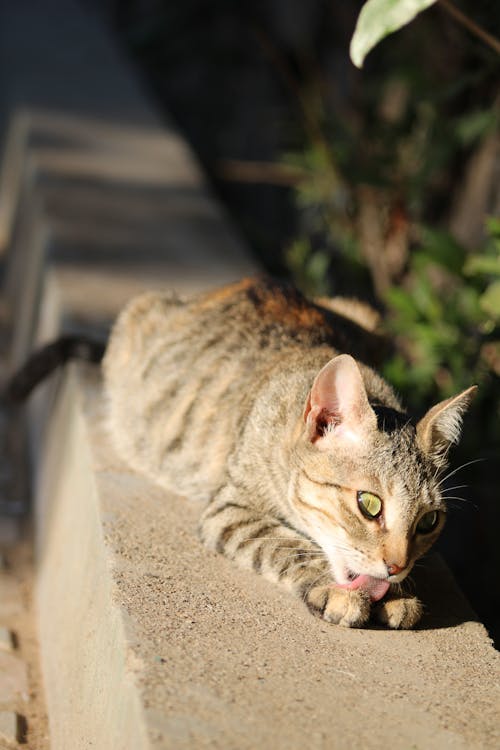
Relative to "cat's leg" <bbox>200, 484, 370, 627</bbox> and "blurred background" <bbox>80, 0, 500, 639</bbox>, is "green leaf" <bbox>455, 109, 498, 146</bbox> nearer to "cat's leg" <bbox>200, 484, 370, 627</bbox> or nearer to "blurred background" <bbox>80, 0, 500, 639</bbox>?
"blurred background" <bbox>80, 0, 500, 639</bbox>

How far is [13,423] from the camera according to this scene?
521 centimetres

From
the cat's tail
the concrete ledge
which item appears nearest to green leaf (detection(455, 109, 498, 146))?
the cat's tail

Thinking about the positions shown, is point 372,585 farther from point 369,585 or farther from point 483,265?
point 483,265

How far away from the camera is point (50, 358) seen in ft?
14.0

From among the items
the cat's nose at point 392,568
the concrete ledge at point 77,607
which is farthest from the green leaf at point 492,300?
the concrete ledge at point 77,607

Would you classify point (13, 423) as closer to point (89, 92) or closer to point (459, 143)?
point (459, 143)

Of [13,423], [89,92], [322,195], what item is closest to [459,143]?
[322,195]

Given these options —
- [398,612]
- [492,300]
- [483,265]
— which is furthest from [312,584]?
[483,265]

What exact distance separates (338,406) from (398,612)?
586mm

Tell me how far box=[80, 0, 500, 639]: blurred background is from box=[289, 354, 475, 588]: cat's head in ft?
0.47

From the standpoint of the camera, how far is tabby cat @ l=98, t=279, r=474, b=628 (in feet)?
9.29

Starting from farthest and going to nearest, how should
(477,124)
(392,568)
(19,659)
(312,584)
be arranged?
(477,124) → (19,659) → (312,584) → (392,568)

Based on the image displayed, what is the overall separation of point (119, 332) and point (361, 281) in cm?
272

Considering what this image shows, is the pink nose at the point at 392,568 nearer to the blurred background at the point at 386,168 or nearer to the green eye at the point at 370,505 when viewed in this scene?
the green eye at the point at 370,505
